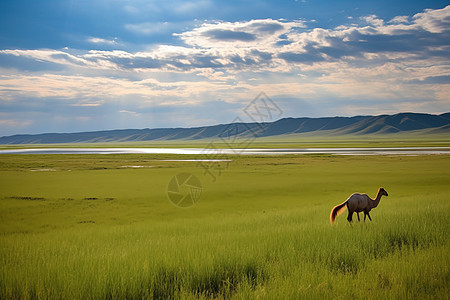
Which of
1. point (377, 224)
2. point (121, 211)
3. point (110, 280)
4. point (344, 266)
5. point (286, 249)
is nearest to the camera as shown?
point (110, 280)

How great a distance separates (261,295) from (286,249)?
97.9 inches

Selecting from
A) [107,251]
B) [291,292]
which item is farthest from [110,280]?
[291,292]

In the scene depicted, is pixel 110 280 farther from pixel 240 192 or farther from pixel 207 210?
pixel 240 192

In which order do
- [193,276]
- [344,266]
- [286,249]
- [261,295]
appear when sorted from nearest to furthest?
[261,295], [193,276], [344,266], [286,249]

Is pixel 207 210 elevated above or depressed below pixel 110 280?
below

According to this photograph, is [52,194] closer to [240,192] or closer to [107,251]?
[240,192]

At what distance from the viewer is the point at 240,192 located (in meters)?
21.8

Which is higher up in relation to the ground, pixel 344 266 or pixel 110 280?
pixel 110 280

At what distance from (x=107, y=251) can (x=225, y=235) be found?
119 inches

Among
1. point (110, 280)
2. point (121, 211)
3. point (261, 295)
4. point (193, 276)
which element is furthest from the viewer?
point (121, 211)

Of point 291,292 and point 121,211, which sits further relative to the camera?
point 121,211

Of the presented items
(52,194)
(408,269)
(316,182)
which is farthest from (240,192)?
(408,269)

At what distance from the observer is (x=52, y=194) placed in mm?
20406

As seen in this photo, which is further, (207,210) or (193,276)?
(207,210)
